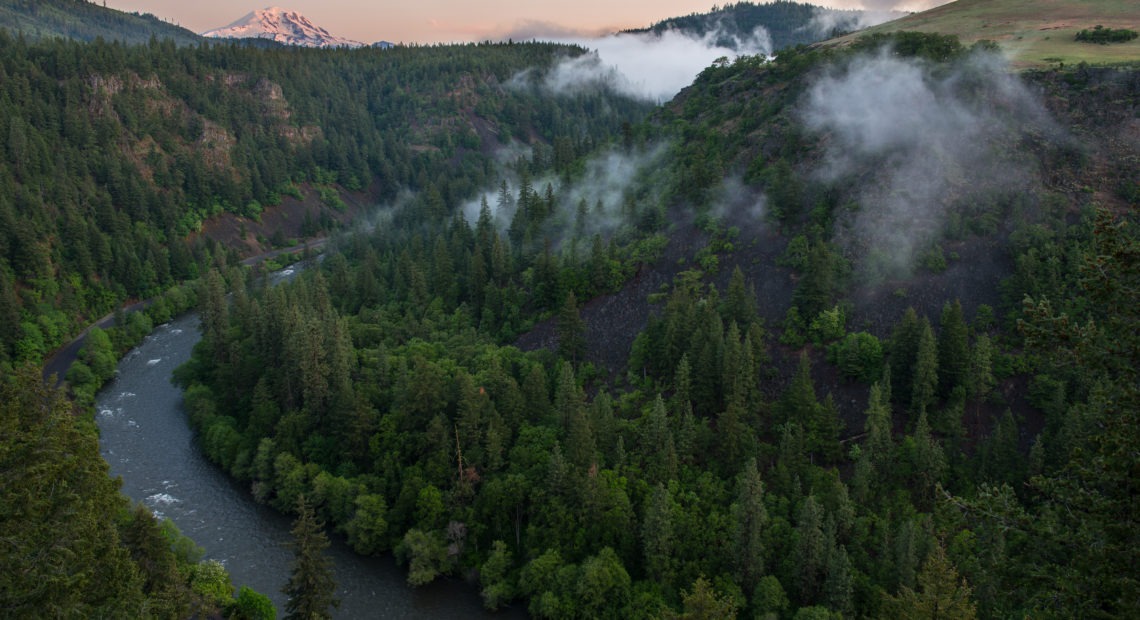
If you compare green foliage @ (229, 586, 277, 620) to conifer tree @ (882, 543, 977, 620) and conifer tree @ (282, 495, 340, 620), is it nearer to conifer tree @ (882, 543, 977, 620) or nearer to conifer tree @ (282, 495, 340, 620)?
conifer tree @ (282, 495, 340, 620)

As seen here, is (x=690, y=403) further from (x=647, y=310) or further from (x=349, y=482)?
(x=349, y=482)

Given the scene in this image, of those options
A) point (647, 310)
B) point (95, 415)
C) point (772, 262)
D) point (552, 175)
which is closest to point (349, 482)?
point (647, 310)

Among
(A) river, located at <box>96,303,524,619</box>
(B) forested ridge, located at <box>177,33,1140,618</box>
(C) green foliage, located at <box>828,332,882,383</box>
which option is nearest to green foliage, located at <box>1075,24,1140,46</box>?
(B) forested ridge, located at <box>177,33,1140,618</box>

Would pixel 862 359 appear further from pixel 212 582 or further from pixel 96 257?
pixel 96 257

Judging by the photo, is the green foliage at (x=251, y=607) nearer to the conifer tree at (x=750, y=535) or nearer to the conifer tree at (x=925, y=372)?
the conifer tree at (x=750, y=535)

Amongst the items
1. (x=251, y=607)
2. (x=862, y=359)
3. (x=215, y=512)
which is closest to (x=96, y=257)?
(x=215, y=512)
